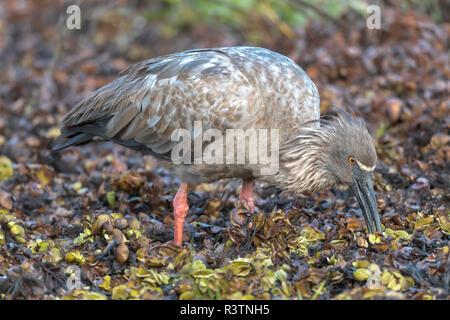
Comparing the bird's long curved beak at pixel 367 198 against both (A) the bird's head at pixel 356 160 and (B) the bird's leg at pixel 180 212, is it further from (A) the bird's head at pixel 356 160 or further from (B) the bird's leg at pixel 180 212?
(B) the bird's leg at pixel 180 212

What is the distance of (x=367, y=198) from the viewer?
5934mm

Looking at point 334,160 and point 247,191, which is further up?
point 334,160

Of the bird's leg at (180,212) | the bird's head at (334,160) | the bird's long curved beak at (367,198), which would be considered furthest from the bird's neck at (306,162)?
the bird's leg at (180,212)

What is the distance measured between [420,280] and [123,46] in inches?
362

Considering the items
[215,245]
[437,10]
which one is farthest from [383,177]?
[437,10]

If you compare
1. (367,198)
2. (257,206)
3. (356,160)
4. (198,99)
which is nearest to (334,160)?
(356,160)

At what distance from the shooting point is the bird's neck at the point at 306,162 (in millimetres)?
6074

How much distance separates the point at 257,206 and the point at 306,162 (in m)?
1.02

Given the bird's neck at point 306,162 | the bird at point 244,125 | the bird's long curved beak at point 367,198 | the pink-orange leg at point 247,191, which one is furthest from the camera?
the pink-orange leg at point 247,191

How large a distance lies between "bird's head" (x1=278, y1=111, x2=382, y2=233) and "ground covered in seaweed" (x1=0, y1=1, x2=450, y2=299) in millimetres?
316

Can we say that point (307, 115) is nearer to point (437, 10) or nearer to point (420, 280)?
point (420, 280)

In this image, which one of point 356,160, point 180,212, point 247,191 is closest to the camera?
point 356,160

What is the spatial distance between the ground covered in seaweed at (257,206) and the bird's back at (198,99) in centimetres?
73

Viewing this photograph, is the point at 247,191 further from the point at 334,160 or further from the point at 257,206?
the point at 334,160
